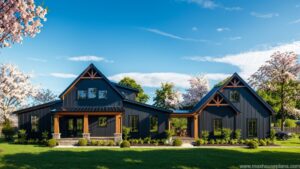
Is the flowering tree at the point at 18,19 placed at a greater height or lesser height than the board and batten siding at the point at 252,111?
greater

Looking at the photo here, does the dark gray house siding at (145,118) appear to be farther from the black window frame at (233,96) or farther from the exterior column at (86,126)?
the black window frame at (233,96)

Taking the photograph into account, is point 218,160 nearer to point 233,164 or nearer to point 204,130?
point 233,164

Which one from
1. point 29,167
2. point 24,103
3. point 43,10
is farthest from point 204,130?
point 24,103

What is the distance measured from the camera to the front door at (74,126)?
2895cm

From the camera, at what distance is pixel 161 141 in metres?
26.1

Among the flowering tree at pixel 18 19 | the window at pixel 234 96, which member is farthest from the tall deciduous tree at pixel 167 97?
the flowering tree at pixel 18 19

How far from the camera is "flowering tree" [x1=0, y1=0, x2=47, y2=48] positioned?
9367 millimetres

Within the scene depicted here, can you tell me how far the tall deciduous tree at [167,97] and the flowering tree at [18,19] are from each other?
44.4 meters

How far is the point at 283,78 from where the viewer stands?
1484 inches

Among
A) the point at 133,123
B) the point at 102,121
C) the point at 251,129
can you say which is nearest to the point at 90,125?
the point at 102,121

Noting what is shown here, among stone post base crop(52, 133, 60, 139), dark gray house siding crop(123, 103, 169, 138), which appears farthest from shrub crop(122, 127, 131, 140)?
stone post base crop(52, 133, 60, 139)

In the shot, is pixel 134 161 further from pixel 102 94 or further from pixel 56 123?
pixel 56 123

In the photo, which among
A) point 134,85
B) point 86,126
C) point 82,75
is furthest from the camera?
point 134,85

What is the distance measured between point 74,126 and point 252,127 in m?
20.8
